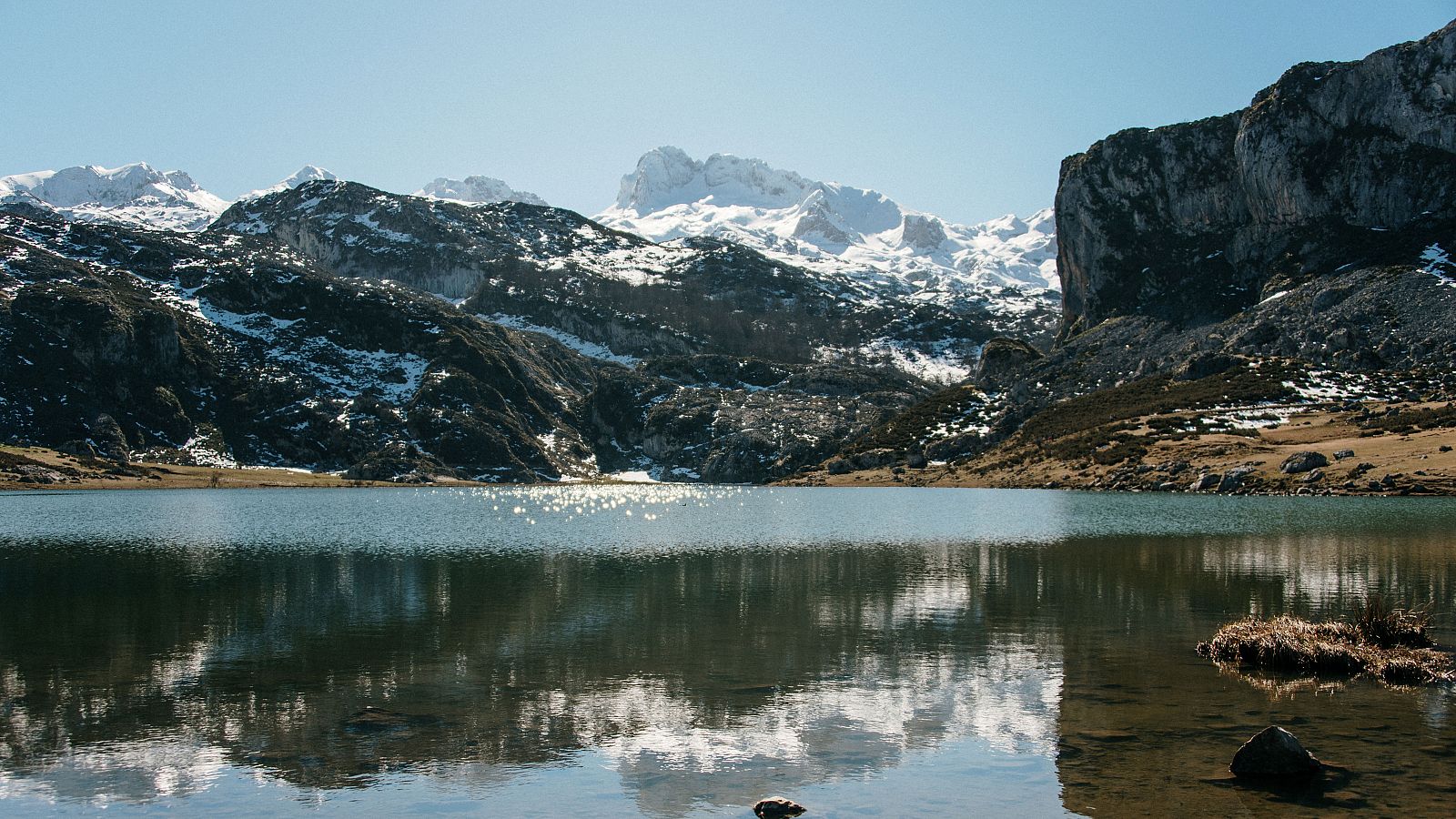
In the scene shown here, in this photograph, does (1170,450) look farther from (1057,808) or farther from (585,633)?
(1057,808)

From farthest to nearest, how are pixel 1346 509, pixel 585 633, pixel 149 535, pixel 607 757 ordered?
pixel 1346 509 → pixel 149 535 → pixel 585 633 → pixel 607 757

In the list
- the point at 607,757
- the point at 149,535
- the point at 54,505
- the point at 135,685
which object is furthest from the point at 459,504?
the point at 607,757

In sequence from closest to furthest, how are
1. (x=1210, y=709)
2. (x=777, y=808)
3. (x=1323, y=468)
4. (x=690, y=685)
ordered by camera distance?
1. (x=777, y=808)
2. (x=1210, y=709)
3. (x=690, y=685)
4. (x=1323, y=468)

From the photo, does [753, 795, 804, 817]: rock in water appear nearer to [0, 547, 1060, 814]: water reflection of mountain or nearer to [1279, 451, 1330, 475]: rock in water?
[0, 547, 1060, 814]: water reflection of mountain

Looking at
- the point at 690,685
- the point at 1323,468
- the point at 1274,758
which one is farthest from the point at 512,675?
the point at 1323,468

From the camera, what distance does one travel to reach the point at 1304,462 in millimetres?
159625

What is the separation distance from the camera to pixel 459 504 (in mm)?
177875

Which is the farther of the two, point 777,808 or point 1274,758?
point 1274,758

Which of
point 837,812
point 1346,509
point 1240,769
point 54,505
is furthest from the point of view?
point 54,505

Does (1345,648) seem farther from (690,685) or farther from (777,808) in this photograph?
(777,808)

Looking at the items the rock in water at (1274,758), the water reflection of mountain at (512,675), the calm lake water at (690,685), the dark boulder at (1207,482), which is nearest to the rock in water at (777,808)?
the calm lake water at (690,685)

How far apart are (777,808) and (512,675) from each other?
54.3ft

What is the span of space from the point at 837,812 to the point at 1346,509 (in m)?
115

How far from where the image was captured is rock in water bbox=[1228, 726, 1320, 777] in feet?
77.2
